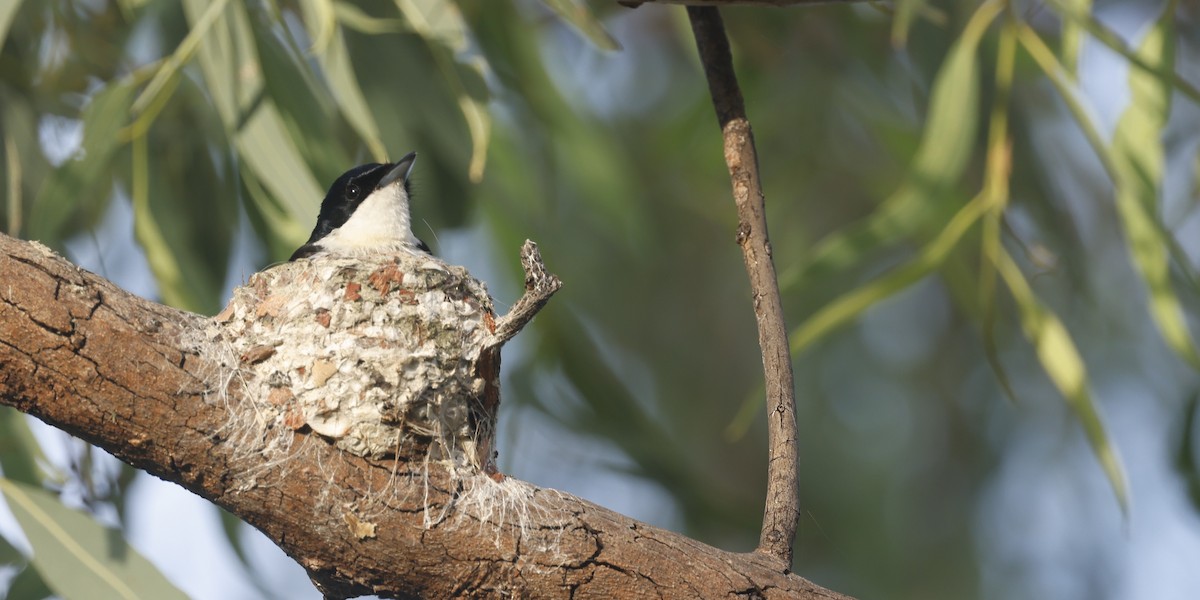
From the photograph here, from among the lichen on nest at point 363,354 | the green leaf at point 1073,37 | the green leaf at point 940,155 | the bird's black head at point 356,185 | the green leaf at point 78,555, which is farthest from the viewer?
the bird's black head at point 356,185

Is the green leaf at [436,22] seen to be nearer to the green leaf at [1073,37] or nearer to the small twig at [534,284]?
the small twig at [534,284]

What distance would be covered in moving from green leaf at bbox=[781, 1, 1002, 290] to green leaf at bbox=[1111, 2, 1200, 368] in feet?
1.31

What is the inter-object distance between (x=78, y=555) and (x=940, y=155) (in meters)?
2.34

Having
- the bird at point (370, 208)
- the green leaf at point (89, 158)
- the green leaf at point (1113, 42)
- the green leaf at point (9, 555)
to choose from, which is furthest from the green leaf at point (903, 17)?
the green leaf at point (9, 555)

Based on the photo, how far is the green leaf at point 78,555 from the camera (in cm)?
265

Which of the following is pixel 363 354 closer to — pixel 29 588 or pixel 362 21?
pixel 29 588

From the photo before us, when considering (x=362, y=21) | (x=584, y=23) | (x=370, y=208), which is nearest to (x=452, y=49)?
(x=362, y=21)

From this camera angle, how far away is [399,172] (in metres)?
3.53

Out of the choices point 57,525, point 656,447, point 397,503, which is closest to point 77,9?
point 57,525

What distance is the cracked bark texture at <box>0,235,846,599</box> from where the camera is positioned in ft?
6.32

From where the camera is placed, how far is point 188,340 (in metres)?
2.07

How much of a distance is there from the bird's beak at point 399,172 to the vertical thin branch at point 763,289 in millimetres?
1305

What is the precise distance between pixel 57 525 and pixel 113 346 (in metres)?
1.10

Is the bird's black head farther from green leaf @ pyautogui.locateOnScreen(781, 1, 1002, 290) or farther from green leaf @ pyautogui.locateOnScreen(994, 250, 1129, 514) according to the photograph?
green leaf @ pyautogui.locateOnScreen(994, 250, 1129, 514)
